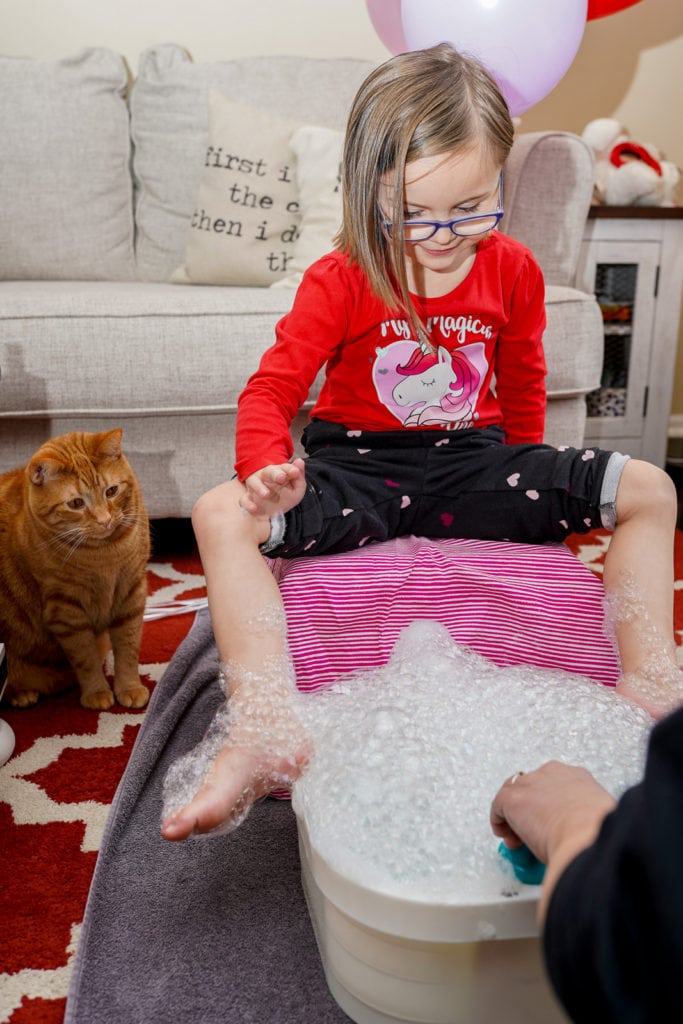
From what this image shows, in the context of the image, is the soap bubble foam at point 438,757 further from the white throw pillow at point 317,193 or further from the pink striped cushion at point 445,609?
the white throw pillow at point 317,193

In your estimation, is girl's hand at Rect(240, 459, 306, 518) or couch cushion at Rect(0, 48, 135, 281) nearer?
girl's hand at Rect(240, 459, 306, 518)

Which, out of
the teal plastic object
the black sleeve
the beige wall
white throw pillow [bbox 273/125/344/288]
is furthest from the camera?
the beige wall

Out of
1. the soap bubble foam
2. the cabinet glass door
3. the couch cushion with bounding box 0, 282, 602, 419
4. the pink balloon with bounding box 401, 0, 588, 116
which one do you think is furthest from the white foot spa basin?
the cabinet glass door

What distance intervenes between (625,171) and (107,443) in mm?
1462

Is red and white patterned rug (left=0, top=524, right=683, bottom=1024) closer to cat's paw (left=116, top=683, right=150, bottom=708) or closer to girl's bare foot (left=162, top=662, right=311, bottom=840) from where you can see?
cat's paw (left=116, top=683, right=150, bottom=708)

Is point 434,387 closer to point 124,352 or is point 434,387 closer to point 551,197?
point 124,352

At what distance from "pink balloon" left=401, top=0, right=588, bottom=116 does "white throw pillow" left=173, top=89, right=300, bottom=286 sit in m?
0.47

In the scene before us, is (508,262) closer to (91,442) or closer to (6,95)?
(91,442)

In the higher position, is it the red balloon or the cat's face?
the red balloon

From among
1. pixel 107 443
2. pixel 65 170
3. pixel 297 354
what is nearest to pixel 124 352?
pixel 107 443

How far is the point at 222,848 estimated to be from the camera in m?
0.92

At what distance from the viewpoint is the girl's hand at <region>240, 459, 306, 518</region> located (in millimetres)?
957

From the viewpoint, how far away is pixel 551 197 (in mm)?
1801

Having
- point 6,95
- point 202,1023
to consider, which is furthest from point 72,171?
point 202,1023
